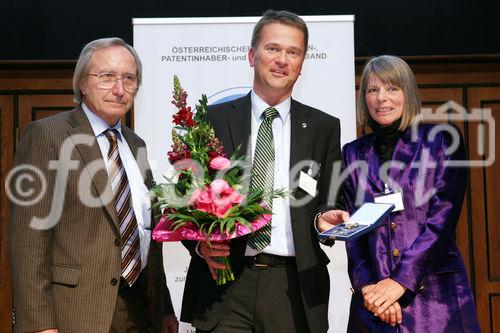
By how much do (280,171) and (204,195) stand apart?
49 centimetres

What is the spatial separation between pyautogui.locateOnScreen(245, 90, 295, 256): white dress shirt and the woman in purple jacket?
31cm

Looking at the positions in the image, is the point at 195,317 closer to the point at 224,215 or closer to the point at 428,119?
the point at 224,215

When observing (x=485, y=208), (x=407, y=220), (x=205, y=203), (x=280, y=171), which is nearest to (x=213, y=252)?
(x=205, y=203)

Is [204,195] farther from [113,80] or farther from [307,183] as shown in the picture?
[113,80]

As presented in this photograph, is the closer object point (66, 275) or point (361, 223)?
→ point (361, 223)

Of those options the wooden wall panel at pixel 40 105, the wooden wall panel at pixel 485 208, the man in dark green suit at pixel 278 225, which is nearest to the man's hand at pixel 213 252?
the man in dark green suit at pixel 278 225

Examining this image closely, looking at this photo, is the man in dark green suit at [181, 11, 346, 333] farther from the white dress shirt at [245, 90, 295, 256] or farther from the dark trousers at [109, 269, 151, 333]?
the dark trousers at [109, 269, 151, 333]

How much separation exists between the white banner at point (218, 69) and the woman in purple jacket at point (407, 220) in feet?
4.98

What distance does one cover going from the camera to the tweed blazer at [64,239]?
2.44 meters

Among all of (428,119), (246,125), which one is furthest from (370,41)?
(246,125)

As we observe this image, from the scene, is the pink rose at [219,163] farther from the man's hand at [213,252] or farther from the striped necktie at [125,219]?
the striped necktie at [125,219]

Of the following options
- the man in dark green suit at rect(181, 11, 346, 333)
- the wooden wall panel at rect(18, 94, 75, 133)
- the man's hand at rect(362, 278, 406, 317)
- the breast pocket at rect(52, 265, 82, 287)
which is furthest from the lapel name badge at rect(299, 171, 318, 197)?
the wooden wall panel at rect(18, 94, 75, 133)

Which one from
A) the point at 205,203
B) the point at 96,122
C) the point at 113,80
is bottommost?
the point at 205,203

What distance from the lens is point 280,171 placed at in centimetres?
271
